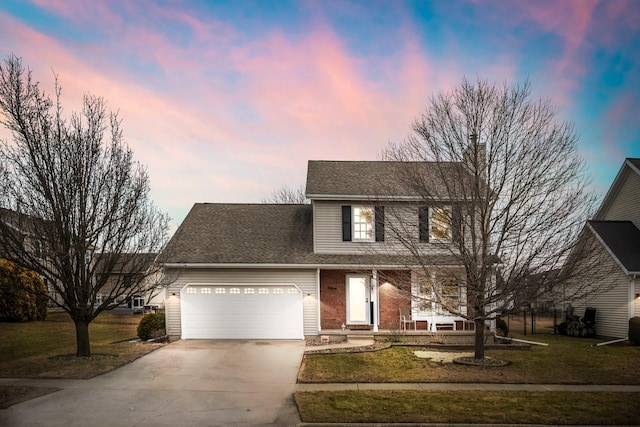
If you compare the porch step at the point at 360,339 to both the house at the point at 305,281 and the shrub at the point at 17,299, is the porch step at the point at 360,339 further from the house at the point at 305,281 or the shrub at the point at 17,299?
the shrub at the point at 17,299

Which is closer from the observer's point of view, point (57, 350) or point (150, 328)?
point (57, 350)

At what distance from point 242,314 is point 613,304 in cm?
1651

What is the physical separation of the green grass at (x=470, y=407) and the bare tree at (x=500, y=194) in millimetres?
3432

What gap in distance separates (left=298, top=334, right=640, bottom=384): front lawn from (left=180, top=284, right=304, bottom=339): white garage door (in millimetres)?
4071

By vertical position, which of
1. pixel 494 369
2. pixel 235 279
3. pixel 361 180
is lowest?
pixel 494 369

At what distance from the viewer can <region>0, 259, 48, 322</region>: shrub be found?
78.8ft

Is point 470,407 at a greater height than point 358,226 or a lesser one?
lesser

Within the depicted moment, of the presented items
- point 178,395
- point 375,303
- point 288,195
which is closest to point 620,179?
point 375,303

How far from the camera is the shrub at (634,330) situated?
1825cm

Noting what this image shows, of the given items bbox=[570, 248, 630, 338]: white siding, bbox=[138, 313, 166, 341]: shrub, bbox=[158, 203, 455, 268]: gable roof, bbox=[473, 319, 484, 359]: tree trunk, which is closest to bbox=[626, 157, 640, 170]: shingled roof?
bbox=[570, 248, 630, 338]: white siding

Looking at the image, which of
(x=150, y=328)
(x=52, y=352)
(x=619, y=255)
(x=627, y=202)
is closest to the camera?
(x=52, y=352)

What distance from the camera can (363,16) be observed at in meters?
15.5

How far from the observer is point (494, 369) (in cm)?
1291

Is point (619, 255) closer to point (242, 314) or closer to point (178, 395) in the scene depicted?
point (242, 314)
